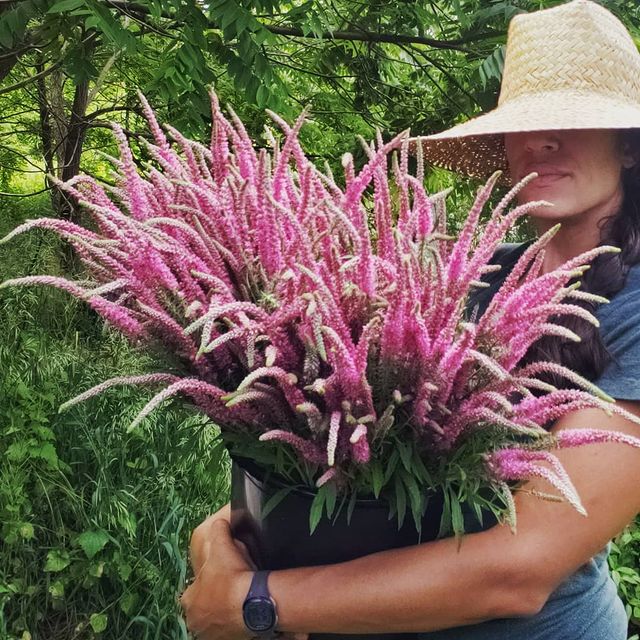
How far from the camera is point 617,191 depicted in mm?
1340

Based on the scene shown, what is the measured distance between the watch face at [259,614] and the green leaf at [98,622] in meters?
1.60

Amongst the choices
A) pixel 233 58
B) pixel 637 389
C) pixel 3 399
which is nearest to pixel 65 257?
pixel 3 399

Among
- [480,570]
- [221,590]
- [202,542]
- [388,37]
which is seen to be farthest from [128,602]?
[388,37]

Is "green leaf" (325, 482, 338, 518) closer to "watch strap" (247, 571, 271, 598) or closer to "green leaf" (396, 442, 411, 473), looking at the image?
"green leaf" (396, 442, 411, 473)

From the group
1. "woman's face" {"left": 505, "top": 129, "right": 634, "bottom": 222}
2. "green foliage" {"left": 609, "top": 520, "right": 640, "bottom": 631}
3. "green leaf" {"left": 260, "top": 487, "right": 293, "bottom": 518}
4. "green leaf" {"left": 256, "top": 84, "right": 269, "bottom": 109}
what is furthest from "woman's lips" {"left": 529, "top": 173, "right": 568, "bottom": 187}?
Result: "green foliage" {"left": 609, "top": 520, "right": 640, "bottom": 631}

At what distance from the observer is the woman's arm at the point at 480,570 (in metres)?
0.93

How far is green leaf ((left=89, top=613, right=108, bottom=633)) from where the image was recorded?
7.74 feet

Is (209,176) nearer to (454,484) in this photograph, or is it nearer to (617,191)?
(454,484)

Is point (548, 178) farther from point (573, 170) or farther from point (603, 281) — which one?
point (603, 281)

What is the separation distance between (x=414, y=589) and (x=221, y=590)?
28cm

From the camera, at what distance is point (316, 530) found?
913 millimetres

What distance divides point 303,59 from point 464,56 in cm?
89

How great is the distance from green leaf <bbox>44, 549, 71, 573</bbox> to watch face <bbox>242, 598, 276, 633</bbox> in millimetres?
1633

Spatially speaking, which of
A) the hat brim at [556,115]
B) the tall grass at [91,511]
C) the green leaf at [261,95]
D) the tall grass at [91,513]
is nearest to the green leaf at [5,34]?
the green leaf at [261,95]
